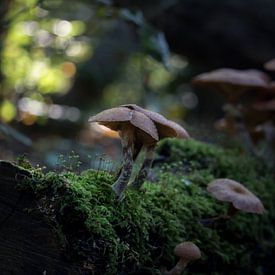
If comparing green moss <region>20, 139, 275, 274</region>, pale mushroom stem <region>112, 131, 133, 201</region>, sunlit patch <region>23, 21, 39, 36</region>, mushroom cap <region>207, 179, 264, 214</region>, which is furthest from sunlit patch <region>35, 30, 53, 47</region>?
pale mushroom stem <region>112, 131, 133, 201</region>

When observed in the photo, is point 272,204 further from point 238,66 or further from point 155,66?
point 155,66

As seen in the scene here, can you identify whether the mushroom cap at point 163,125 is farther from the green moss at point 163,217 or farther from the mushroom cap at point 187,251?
the mushroom cap at point 187,251

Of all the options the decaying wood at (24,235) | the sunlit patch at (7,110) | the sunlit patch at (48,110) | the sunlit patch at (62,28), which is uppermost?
the sunlit patch at (62,28)

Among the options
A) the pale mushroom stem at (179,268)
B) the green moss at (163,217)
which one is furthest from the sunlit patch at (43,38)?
the pale mushroom stem at (179,268)

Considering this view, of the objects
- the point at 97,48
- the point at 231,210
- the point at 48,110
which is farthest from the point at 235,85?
the point at 97,48

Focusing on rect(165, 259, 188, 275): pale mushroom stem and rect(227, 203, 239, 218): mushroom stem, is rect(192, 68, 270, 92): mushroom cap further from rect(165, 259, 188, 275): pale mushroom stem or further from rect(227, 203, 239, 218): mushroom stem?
rect(165, 259, 188, 275): pale mushroom stem

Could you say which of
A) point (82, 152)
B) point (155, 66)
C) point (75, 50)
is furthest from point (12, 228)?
point (155, 66)
